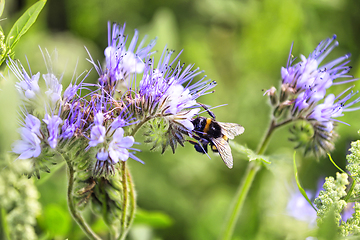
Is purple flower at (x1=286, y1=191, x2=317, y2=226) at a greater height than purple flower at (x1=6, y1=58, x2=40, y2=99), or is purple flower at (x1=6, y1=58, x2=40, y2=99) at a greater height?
purple flower at (x1=286, y1=191, x2=317, y2=226)

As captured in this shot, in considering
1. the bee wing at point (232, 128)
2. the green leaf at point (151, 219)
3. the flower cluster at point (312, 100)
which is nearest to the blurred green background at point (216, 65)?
the green leaf at point (151, 219)

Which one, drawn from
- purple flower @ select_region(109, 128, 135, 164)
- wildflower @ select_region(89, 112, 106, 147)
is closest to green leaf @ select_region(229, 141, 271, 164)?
purple flower @ select_region(109, 128, 135, 164)

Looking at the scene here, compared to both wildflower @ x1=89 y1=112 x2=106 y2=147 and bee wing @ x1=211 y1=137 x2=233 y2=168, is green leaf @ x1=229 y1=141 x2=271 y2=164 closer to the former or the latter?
bee wing @ x1=211 y1=137 x2=233 y2=168

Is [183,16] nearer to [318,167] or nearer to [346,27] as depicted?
[346,27]

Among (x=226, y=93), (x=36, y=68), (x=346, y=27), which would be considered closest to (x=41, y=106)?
(x=36, y=68)

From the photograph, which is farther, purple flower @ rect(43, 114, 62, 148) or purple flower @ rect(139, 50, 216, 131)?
purple flower @ rect(139, 50, 216, 131)

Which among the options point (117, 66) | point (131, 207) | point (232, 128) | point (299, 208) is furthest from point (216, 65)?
point (131, 207)
